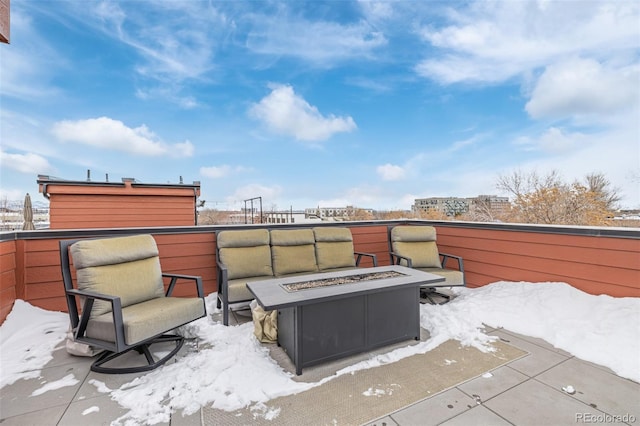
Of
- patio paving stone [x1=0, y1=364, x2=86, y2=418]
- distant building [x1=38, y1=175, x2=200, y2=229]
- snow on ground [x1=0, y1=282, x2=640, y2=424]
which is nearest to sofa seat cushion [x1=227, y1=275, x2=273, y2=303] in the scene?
snow on ground [x1=0, y1=282, x2=640, y2=424]

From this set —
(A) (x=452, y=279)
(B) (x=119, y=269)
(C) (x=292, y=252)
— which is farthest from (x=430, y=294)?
(B) (x=119, y=269)

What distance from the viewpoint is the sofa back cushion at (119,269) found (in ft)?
7.43

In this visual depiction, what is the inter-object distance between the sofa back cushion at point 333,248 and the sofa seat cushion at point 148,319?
66.8 inches

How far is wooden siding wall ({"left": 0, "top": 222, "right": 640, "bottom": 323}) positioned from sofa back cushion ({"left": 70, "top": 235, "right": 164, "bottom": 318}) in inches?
27.5

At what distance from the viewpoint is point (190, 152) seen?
31.7 feet

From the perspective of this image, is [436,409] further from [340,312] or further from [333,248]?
[333,248]

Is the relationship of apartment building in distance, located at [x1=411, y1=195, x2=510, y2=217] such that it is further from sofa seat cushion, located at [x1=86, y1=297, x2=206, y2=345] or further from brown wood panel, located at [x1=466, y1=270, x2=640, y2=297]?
sofa seat cushion, located at [x1=86, y1=297, x2=206, y2=345]

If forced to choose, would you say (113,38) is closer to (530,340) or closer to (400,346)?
(400,346)

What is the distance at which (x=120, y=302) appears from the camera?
1.97m

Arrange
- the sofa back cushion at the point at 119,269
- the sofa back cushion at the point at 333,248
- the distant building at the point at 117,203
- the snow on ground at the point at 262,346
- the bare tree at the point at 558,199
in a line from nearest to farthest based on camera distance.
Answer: the snow on ground at the point at 262,346, the sofa back cushion at the point at 119,269, the sofa back cushion at the point at 333,248, the distant building at the point at 117,203, the bare tree at the point at 558,199

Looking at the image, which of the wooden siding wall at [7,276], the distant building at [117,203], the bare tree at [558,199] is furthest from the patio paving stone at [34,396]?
the bare tree at [558,199]

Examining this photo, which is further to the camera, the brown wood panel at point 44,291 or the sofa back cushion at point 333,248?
the sofa back cushion at point 333,248

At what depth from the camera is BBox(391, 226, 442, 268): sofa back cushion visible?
387 centimetres

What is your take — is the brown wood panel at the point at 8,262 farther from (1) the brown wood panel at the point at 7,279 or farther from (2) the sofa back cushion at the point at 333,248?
(2) the sofa back cushion at the point at 333,248
